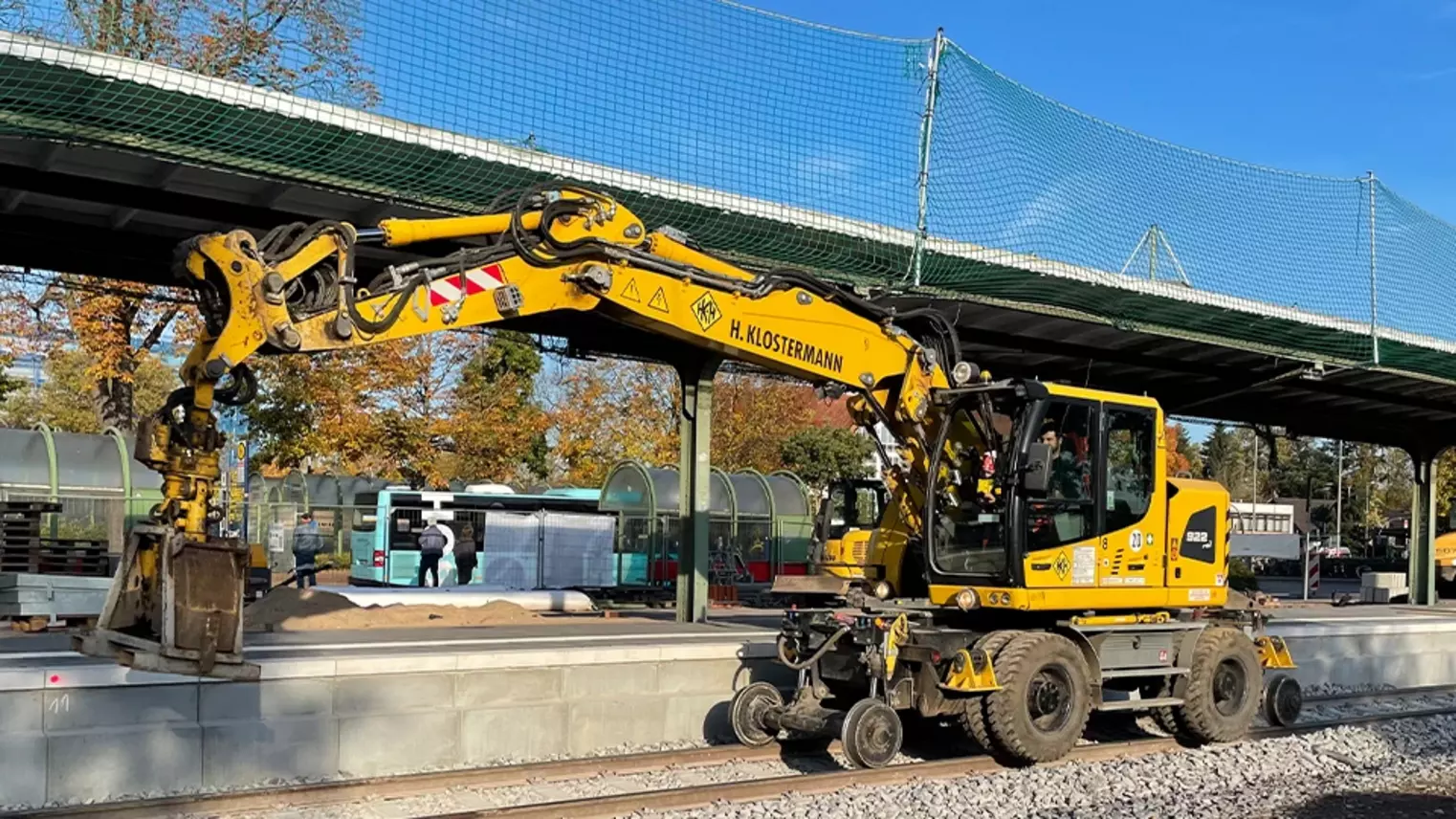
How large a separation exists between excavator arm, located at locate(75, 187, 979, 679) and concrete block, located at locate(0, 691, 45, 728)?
7.21ft

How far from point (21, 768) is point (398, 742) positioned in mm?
2578

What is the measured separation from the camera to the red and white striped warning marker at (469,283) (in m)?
8.15

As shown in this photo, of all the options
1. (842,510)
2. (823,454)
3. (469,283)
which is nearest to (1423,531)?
(842,510)

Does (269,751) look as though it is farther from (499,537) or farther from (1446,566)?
(1446,566)

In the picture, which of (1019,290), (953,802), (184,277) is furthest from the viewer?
(1019,290)

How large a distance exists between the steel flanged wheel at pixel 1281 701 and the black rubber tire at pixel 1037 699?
314 centimetres

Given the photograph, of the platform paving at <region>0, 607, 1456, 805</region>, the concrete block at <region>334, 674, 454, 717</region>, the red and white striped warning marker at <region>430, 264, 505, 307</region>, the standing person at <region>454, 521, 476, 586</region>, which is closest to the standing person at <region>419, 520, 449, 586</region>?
the standing person at <region>454, 521, 476, 586</region>

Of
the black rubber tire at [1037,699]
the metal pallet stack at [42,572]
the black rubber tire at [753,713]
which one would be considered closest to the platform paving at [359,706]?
the black rubber tire at [753,713]

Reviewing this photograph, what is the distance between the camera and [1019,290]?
1470 centimetres

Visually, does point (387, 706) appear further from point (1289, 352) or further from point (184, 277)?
point (1289, 352)

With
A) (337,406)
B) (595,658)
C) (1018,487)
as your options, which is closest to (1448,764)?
(1018,487)

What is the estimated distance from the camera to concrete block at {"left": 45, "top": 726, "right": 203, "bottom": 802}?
863 cm

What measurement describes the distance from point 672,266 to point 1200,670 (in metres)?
6.31

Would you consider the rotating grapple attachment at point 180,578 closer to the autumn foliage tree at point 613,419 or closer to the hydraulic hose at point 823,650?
the hydraulic hose at point 823,650
